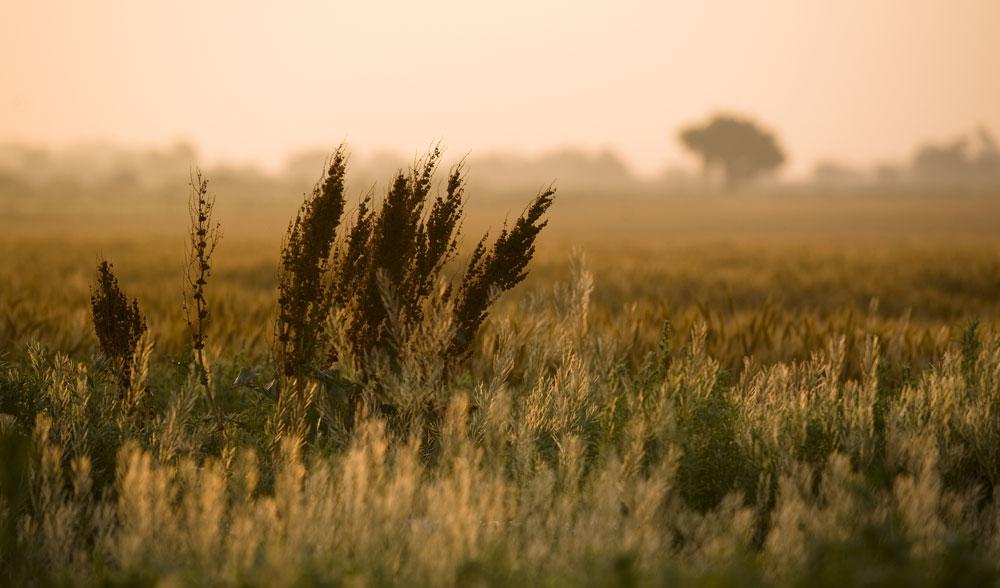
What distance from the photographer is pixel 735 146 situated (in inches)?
4230

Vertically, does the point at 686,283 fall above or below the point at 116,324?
below

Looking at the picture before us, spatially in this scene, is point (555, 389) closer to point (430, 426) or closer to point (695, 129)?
point (430, 426)

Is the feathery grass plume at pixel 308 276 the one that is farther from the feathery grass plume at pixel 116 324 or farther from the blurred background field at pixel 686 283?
the feathery grass plume at pixel 116 324

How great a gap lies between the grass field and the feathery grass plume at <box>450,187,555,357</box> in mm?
219

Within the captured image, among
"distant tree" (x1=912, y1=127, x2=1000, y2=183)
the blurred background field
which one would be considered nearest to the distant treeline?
"distant tree" (x1=912, y1=127, x2=1000, y2=183)

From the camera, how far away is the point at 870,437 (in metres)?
4.87


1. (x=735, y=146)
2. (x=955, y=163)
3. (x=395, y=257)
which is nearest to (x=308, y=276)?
(x=395, y=257)

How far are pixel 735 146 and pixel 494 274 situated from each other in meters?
106

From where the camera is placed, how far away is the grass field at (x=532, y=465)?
3.07 meters

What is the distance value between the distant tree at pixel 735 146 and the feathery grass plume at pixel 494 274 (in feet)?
347

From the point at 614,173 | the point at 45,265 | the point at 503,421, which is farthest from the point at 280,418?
the point at 614,173

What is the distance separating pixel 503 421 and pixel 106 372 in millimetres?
2623

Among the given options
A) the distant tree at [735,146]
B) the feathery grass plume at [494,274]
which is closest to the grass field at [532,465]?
the feathery grass plume at [494,274]

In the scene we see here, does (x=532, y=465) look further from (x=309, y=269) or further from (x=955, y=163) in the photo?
(x=955, y=163)
